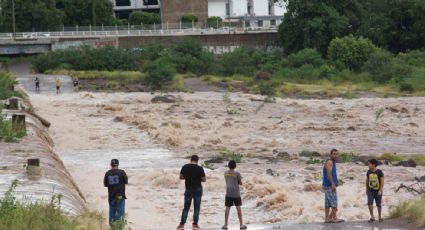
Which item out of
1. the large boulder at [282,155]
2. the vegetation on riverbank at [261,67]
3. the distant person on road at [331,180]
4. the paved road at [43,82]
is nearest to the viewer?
the distant person on road at [331,180]

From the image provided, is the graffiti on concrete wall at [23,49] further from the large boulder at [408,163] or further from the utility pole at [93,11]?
the large boulder at [408,163]

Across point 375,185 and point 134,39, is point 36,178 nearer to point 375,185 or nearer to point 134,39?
point 375,185

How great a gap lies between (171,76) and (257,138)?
31341 millimetres

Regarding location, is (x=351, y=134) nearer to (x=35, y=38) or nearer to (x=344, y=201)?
(x=344, y=201)

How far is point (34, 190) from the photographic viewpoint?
23031 mm

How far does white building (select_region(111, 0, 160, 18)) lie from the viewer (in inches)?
5359

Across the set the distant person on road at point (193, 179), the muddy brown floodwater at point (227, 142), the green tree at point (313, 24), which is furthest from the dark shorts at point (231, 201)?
the green tree at point (313, 24)

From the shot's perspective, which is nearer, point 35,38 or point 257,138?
point 257,138

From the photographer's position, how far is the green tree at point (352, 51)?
88.1 m

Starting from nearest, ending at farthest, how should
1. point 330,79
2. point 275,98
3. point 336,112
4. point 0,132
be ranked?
point 0,132 → point 336,112 → point 275,98 → point 330,79

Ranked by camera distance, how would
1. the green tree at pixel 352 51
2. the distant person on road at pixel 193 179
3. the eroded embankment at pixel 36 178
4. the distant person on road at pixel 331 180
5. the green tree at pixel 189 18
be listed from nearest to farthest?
the distant person on road at pixel 193 179 < the distant person on road at pixel 331 180 < the eroded embankment at pixel 36 178 < the green tree at pixel 352 51 < the green tree at pixel 189 18

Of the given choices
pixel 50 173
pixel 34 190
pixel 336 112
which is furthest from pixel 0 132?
pixel 336 112

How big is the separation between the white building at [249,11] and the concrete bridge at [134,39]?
2006 centimetres

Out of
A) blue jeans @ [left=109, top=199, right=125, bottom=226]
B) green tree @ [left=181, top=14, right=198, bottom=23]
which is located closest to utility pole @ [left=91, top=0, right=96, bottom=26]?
green tree @ [left=181, top=14, right=198, bottom=23]
